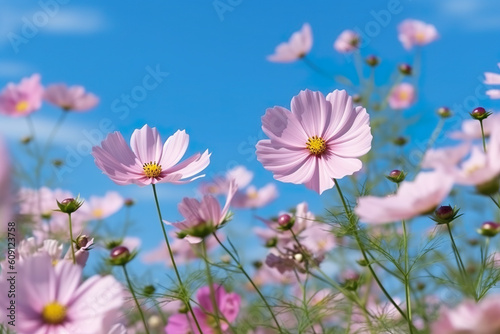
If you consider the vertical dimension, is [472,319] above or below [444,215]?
below

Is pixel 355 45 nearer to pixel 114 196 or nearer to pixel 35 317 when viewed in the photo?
pixel 114 196

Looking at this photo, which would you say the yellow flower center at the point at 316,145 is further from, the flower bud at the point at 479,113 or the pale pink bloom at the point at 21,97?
the pale pink bloom at the point at 21,97

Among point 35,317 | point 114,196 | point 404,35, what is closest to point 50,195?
point 114,196

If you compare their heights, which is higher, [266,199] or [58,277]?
[266,199]

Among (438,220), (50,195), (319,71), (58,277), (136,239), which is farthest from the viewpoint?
(319,71)

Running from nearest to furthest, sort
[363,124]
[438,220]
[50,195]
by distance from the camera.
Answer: [438,220] < [363,124] < [50,195]

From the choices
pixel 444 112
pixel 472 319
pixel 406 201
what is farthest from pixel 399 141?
pixel 472 319

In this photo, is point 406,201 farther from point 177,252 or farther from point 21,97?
point 21,97
